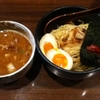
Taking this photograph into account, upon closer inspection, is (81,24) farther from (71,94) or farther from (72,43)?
(71,94)

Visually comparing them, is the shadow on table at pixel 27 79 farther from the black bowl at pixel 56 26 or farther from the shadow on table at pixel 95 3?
the shadow on table at pixel 95 3

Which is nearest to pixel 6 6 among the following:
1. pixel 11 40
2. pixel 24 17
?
pixel 24 17

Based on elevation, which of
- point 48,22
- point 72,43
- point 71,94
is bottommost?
point 71,94

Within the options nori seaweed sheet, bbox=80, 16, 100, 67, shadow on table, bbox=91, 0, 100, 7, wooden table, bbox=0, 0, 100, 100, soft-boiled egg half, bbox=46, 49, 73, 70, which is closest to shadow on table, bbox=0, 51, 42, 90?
wooden table, bbox=0, 0, 100, 100

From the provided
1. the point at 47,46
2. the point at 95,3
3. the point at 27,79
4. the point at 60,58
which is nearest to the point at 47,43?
the point at 47,46

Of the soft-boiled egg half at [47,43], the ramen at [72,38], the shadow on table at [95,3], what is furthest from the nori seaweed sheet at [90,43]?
the shadow on table at [95,3]

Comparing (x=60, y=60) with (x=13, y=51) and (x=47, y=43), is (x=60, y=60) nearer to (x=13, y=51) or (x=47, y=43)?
(x=47, y=43)
